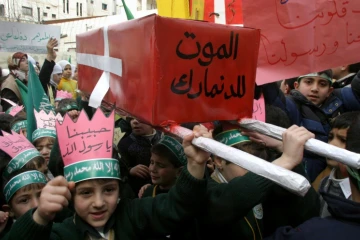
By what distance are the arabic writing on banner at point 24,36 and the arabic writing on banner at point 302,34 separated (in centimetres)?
530

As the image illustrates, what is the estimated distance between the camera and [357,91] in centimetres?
304

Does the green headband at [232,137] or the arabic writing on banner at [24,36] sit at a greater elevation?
the arabic writing on banner at [24,36]

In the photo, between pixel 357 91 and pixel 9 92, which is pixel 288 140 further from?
pixel 9 92

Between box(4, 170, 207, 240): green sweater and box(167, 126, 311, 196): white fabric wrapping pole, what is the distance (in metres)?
0.26

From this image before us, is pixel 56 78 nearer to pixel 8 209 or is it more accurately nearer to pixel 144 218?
pixel 8 209

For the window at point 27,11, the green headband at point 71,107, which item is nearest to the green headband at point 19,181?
Result: the green headband at point 71,107

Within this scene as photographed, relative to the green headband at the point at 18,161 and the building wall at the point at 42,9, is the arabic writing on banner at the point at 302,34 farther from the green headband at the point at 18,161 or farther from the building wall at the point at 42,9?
the building wall at the point at 42,9

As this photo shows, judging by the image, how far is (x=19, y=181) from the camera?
1.91 metres

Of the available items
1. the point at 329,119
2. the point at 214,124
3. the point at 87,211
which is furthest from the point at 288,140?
the point at 329,119

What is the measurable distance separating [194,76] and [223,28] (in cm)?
20

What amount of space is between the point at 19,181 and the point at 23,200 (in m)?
0.09

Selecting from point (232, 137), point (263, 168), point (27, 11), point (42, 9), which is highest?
point (42, 9)

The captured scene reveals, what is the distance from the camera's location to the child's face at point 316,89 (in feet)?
10.1

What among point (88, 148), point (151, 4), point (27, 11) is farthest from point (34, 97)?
point (27, 11)
